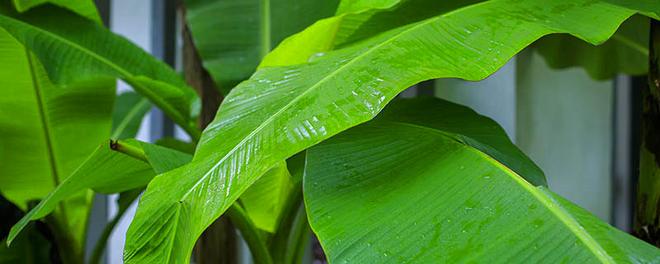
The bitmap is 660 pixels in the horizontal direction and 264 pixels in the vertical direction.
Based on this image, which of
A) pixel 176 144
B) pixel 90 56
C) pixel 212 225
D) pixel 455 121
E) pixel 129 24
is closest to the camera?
pixel 455 121

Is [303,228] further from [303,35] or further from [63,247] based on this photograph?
[63,247]

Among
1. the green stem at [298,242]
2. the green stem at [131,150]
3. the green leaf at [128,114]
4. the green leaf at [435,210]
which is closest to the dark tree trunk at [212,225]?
the green leaf at [128,114]

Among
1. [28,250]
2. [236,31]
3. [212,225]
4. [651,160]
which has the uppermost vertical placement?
[236,31]

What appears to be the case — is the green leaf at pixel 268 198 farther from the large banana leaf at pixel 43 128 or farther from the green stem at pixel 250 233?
the large banana leaf at pixel 43 128

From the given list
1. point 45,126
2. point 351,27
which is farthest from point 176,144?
point 351,27

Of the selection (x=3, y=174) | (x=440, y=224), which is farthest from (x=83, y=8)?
(x=440, y=224)

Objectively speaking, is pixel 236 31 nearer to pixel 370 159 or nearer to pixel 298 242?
pixel 298 242

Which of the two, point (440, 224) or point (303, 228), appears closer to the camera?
point (440, 224)
